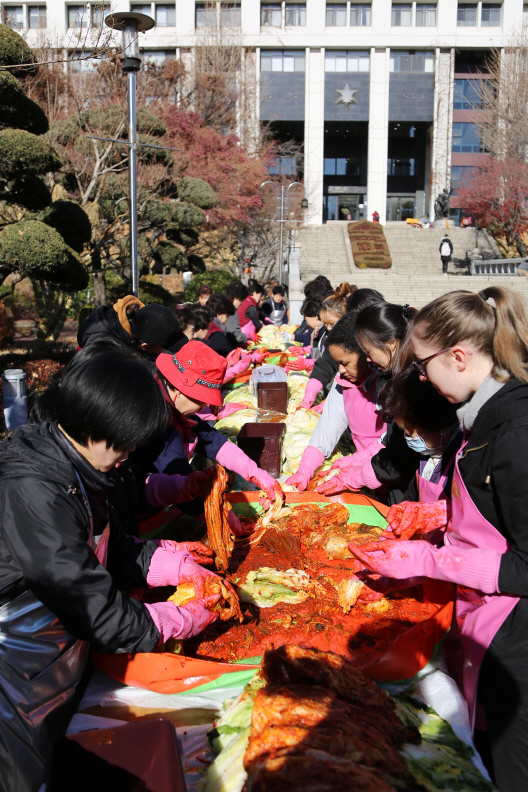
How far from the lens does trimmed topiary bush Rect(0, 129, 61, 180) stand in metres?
7.45

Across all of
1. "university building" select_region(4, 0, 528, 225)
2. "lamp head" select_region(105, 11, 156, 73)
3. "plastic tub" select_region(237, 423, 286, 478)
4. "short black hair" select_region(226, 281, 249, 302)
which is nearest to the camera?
"plastic tub" select_region(237, 423, 286, 478)

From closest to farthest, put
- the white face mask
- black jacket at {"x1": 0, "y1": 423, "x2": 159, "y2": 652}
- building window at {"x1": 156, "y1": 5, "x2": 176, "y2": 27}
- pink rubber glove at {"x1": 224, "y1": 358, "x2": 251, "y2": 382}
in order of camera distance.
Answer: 1. black jacket at {"x1": 0, "y1": 423, "x2": 159, "y2": 652}
2. the white face mask
3. pink rubber glove at {"x1": 224, "y1": 358, "x2": 251, "y2": 382}
4. building window at {"x1": 156, "y1": 5, "x2": 176, "y2": 27}

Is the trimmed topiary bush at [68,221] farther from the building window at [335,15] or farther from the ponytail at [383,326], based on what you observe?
the building window at [335,15]

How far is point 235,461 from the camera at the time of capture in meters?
3.31

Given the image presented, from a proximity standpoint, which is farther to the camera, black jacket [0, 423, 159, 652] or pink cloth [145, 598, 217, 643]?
pink cloth [145, 598, 217, 643]

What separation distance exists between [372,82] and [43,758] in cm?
3897

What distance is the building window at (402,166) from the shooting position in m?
39.8

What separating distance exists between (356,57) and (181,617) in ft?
129

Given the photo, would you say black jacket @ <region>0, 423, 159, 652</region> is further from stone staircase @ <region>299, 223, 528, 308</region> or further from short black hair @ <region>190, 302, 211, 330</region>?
stone staircase @ <region>299, 223, 528, 308</region>

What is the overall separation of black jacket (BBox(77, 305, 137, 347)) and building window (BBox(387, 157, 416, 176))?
40513 millimetres

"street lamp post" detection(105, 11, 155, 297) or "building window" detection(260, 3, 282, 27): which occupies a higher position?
"building window" detection(260, 3, 282, 27)

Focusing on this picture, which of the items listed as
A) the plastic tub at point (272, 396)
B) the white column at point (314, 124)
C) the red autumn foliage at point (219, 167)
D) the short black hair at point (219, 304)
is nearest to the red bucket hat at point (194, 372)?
the plastic tub at point (272, 396)

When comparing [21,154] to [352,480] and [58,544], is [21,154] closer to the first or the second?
[352,480]

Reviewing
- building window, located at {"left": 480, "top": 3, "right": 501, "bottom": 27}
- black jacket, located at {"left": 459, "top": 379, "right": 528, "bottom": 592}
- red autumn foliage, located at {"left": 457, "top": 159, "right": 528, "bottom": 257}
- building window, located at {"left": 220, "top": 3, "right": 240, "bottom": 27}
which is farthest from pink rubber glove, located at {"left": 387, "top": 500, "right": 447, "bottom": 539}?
building window, located at {"left": 480, "top": 3, "right": 501, "bottom": 27}
